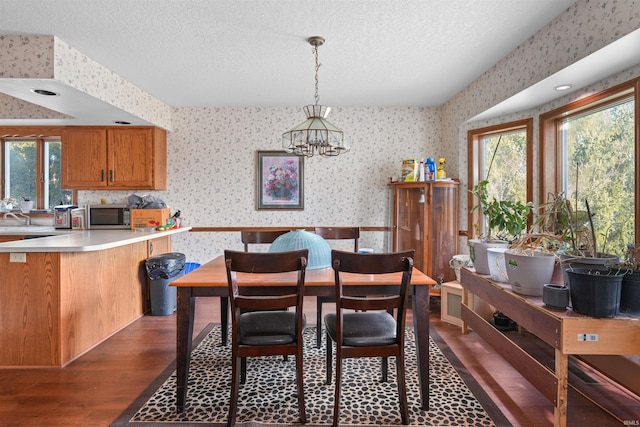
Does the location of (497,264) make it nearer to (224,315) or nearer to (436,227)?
(436,227)

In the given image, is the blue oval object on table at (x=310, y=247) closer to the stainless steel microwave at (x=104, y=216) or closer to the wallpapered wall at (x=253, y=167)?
the wallpapered wall at (x=253, y=167)

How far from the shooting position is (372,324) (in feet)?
6.31

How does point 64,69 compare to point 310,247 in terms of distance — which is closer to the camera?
point 310,247

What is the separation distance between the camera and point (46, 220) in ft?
13.9

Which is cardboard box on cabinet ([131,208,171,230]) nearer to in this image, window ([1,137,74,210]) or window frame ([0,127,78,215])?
window frame ([0,127,78,215])

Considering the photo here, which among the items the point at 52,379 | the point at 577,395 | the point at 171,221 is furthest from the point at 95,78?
the point at 577,395

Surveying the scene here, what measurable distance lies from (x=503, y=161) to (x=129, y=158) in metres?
4.31

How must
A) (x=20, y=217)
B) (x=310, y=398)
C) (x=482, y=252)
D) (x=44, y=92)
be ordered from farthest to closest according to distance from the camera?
(x=20, y=217), (x=44, y=92), (x=482, y=252), (x=310, y=398)

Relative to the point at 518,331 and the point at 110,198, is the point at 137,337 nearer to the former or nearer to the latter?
the point at 110,198

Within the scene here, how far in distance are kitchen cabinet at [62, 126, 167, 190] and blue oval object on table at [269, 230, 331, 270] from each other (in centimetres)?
260

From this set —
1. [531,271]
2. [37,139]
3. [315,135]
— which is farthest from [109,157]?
[531,271]

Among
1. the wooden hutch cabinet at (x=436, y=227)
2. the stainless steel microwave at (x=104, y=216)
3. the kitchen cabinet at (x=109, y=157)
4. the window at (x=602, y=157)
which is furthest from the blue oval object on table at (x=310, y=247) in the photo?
the stainless steel microwave at (x=104, y=216)

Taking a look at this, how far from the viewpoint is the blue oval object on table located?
7.24 feet

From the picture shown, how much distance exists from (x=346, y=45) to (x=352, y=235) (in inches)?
61.9
